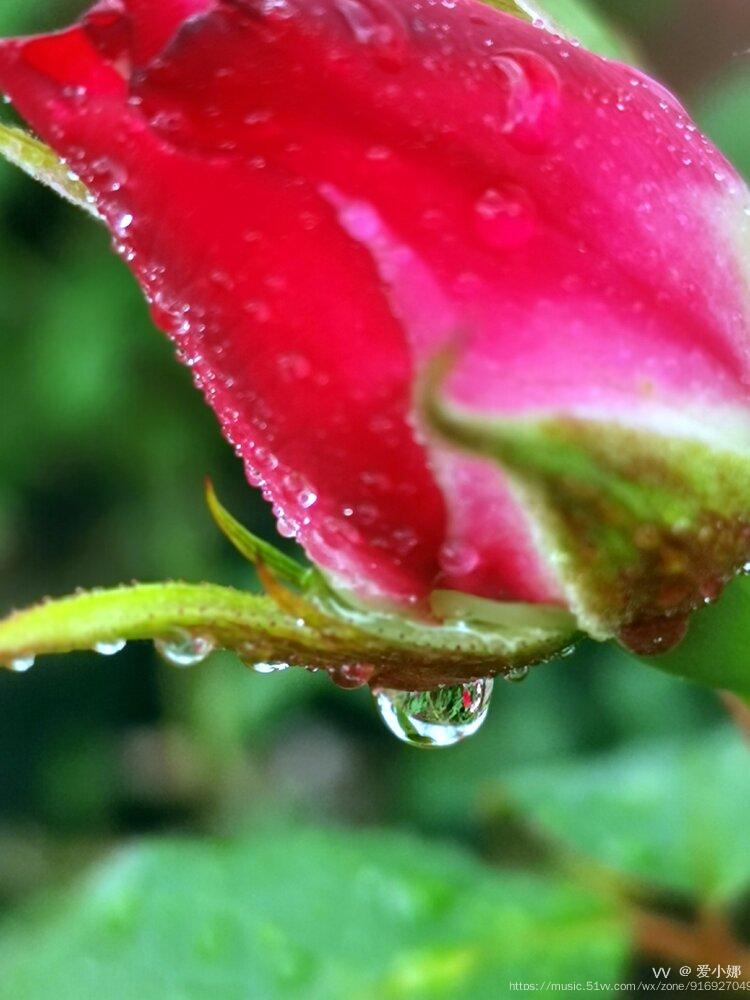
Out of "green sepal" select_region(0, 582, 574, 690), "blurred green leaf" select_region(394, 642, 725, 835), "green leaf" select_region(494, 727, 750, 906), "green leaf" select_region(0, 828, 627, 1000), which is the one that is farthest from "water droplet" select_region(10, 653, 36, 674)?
"blurred green leaf" select_region(394, 642, 725, 835)

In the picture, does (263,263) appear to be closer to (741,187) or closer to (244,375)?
(244,375)

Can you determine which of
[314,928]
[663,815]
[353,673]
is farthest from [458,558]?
[663,815]

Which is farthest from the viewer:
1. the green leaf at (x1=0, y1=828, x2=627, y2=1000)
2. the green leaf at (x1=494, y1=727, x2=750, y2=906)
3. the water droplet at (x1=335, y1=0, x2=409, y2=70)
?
the green leaf at (x1=494, y1=727, x2=750, y2=906)

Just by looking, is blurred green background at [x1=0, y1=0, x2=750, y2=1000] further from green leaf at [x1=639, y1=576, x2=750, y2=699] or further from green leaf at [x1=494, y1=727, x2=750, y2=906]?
green leaf at [x1=639, y1=576, x2=750, y2=699]

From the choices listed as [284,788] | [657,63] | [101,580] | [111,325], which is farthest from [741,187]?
[657,63]

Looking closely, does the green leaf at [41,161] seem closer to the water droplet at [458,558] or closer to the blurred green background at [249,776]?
the water droplet at [458,558]

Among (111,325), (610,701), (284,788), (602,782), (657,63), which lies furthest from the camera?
(657,63)
